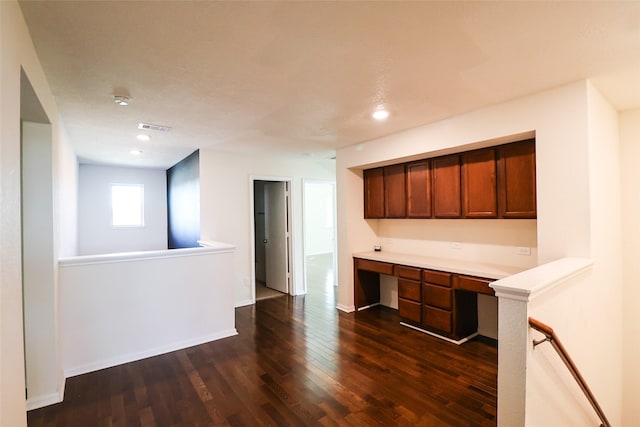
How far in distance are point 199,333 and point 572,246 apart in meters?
3.88

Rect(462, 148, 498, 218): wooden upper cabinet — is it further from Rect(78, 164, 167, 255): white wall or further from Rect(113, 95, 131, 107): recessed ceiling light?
Rect(78, 164, 167, 255): white wall

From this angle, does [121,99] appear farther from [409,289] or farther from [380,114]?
[409,289]

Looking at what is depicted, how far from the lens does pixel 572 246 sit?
246cm

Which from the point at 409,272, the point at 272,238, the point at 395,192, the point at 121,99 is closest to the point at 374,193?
the point at 395,192

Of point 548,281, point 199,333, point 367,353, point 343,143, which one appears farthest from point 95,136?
point 548,281

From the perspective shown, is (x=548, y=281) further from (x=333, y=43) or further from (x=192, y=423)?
(x=192, y=423)

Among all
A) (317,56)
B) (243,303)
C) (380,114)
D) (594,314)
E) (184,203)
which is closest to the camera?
(317,56)

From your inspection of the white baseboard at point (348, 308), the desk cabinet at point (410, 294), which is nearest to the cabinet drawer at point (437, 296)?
the desk cabinet at point (410, 294)

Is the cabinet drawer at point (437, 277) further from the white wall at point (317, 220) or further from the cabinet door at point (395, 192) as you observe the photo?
the white wall at point (317, 220)

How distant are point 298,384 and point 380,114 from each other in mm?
2678

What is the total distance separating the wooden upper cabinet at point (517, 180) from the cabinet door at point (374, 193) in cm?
166

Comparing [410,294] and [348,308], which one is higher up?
[410,294]

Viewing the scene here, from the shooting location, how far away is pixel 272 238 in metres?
6.10

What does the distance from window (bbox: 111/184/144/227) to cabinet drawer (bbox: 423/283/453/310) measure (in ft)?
20.2
